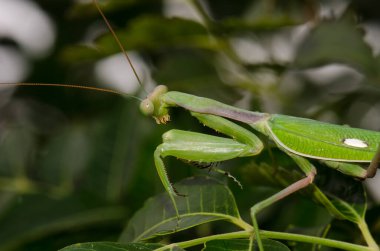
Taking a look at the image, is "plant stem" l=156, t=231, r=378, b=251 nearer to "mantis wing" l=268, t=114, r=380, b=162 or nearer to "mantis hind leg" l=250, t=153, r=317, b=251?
"mantis hind leg" l=250, t=153, r=317, b=251

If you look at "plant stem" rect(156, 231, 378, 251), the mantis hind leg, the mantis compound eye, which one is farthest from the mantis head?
"plant stem" rect(156, 231, 378, 251)

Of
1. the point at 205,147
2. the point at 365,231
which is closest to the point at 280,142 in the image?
the point at 205,147

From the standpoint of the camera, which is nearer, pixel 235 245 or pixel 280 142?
pixel 235 245

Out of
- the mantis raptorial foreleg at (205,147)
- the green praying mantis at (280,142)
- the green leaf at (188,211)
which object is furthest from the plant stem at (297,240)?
the mantis raptorial foreleg at (205,147)

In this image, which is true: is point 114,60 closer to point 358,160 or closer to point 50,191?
point 50,191

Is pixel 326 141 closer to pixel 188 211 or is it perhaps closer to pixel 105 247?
pixel 188 211

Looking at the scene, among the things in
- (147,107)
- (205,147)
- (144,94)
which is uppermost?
(144,94)
